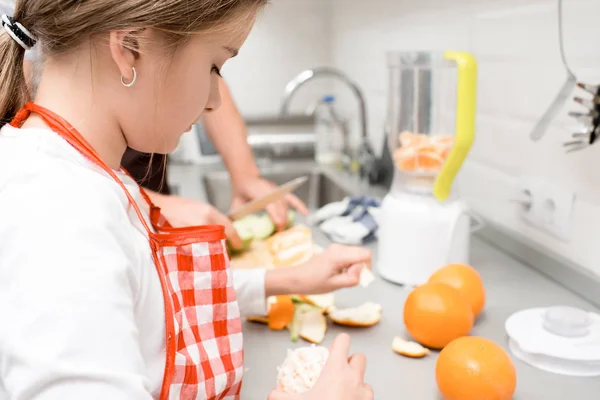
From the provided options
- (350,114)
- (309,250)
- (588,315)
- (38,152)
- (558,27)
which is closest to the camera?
(38,152)

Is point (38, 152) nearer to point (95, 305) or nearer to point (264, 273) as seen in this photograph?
point (95, 305)

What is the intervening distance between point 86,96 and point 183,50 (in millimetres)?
111

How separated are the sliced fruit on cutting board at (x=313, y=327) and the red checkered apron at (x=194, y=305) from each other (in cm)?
15

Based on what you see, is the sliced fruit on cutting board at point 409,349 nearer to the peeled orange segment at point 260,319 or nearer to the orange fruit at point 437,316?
the orange fruit at point 437,316

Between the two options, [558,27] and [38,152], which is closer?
[38,152]

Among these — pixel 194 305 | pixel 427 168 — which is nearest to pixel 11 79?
pixel 194 305

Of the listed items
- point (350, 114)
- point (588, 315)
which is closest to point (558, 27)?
point (588, 315)

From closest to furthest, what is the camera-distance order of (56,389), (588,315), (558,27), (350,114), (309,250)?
(56,389), (588,315), (558,27), (309,250), (350,114)

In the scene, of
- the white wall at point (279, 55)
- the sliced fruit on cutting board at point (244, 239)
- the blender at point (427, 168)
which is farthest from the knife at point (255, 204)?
the white wall at point (279, 55)

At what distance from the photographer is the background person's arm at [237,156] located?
151 centimetres

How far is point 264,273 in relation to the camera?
95 cm

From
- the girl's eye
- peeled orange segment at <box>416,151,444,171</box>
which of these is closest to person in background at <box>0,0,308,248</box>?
peeled orange segment at <box>416,151,444,171</box>

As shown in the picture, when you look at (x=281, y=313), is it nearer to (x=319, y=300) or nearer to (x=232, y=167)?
(x=319, y=300)

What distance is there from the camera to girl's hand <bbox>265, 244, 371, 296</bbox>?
941 millimetres
